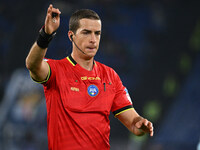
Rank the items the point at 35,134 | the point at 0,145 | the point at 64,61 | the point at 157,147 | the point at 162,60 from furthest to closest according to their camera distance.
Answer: the point at 162,60 < the point at 157,147 < the point at 35,134 < the point at 0,145 < the point at 64,61

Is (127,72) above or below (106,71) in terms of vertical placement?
below

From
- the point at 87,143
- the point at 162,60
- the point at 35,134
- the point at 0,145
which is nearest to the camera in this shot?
the point at 87,143

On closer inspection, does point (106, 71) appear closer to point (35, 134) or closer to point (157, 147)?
point (35, 134)

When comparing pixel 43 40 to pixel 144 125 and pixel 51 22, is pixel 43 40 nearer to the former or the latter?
pixel 51 22

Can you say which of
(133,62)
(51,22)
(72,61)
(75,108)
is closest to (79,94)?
(75,108)

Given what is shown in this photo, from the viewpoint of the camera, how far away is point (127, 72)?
12133 millimetres

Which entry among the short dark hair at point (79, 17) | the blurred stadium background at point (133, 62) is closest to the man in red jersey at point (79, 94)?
the short dark hair at point (79, 17)

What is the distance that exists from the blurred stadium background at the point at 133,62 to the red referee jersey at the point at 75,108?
695 cm

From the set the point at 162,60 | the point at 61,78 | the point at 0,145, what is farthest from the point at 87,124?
the point at 162,60

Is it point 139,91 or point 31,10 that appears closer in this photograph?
point 31,10

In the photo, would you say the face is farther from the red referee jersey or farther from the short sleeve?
the short sleeve

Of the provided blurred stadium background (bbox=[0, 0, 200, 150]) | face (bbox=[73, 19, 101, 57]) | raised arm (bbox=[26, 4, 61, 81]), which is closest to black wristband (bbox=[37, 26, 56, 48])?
raised arm (bbox=[26, 4, 61, 81])

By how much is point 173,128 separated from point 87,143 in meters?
9.78

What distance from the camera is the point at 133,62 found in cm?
1242
